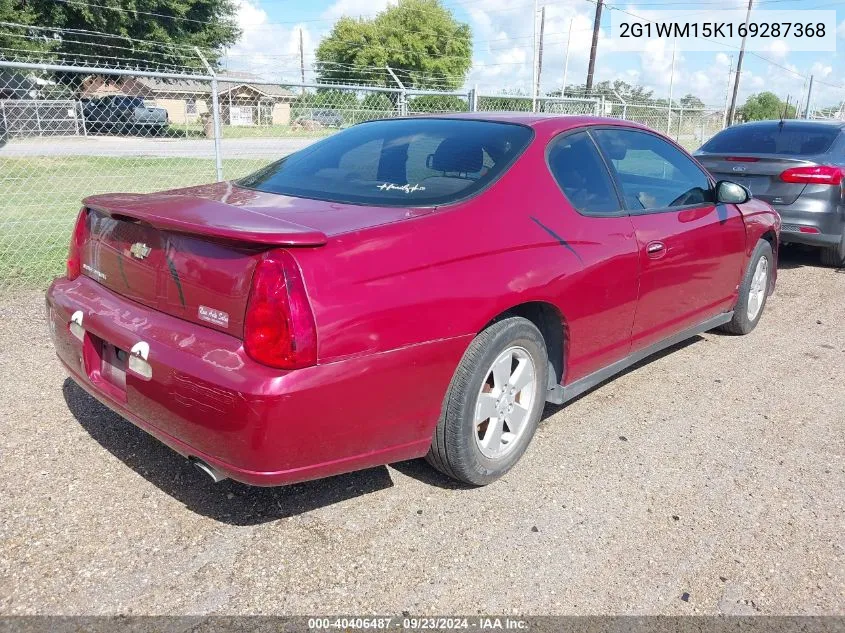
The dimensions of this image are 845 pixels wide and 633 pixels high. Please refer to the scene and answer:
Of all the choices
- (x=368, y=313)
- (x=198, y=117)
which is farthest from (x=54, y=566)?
(x=198, y=117)

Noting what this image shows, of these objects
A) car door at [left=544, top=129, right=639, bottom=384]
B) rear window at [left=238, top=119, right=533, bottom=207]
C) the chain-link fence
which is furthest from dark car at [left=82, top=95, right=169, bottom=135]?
car door at [left=544, top=129, right=639, bottom=384]

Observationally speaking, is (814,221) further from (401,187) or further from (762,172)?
(401,187)

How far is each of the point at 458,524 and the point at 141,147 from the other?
1365cm

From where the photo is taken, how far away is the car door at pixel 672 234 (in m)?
3.66

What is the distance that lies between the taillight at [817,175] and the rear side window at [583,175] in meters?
4.10

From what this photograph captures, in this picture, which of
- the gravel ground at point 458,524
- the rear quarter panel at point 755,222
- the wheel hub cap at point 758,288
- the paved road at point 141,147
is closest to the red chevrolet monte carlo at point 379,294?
the gravel ground at point 458,524

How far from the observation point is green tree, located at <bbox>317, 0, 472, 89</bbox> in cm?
5766

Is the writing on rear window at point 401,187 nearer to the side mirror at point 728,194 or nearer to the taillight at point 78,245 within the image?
the taillight at point 78,245

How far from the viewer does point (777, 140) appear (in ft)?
23.9

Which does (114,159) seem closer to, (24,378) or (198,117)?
(198,117)

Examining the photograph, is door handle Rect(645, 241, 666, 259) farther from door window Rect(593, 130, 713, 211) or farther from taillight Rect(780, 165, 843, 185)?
taillight Rect(780, 165, 843, 185)

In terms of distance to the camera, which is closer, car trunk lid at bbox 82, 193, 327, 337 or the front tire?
car trunk lid at bbox 82, 193, 327, 337

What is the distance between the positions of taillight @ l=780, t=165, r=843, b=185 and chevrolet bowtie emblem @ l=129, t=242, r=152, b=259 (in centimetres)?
619

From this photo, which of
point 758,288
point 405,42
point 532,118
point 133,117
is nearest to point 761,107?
point 405,42
